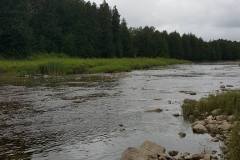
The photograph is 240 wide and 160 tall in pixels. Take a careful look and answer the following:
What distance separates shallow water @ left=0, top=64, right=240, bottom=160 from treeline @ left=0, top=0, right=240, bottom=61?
47.2 meters

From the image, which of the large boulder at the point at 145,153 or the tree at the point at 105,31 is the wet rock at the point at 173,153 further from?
the tree at the point at 105,31

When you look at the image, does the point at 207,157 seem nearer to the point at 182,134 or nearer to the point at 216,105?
the point at 182,134

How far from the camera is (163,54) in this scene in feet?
465

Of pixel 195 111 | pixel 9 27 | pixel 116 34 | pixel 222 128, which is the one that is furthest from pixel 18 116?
pixel 116 34

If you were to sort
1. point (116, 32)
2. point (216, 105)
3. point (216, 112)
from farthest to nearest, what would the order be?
point (116, 32) → point (216, 105) → point (216, 112)

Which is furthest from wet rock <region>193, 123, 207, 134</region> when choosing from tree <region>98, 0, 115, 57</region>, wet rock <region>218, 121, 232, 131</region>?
tree <region>98, 0, 115, 57</region>

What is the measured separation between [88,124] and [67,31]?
87.9m

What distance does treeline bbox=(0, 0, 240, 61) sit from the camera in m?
86.3

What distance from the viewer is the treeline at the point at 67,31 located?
86312 mm

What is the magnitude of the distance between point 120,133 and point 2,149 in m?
5.91

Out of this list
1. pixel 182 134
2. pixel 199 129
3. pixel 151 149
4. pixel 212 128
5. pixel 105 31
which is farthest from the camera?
pixel 105 31

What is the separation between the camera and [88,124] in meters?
24.2

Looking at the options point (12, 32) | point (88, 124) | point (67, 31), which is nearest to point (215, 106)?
point (88, 124)

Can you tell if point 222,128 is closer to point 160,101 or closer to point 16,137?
point 16,137
